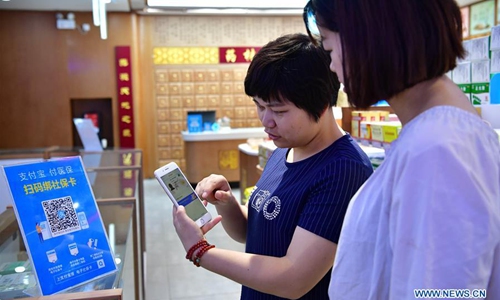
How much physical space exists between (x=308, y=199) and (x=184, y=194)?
36cm

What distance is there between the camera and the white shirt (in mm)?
620

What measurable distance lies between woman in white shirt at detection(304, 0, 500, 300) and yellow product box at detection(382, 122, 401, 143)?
5.81 feet

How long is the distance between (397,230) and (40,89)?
8744 mm

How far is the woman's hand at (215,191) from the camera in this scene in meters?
1.35

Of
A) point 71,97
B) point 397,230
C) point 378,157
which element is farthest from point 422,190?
point 71,97

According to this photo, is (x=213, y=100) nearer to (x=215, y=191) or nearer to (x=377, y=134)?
(x=377, y=134)

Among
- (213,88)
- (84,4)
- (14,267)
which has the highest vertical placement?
(84,4)

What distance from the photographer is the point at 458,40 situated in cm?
73

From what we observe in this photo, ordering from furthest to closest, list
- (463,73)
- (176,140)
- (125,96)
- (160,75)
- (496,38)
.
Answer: (176,140), (160,75), (125,96), (463,73), (496,38)

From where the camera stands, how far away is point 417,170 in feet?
2.09

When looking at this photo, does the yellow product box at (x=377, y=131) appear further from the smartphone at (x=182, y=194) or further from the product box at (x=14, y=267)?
the product box at (x=14, y=267)

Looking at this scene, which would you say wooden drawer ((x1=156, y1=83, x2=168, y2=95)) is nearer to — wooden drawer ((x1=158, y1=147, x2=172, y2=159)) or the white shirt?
wooden drawer ((x1=158, y1=147, x2=172, y2=159))

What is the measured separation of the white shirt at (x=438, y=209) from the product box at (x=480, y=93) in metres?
2.01

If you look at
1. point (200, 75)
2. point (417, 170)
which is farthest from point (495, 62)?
point (200, 75)
